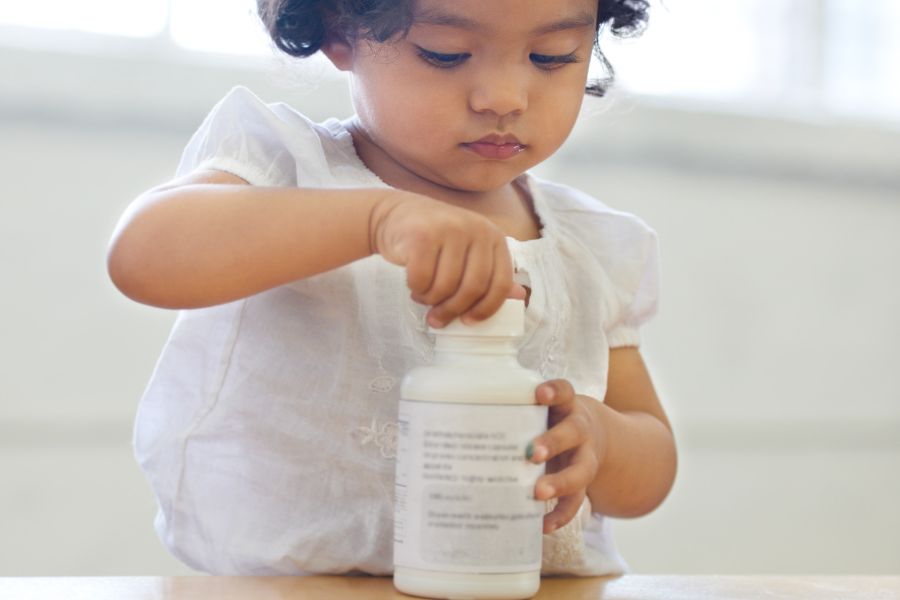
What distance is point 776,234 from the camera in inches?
80.8

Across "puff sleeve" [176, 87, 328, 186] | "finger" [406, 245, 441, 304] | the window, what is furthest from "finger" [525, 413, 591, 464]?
the window

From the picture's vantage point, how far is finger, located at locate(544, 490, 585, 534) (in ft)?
2.22

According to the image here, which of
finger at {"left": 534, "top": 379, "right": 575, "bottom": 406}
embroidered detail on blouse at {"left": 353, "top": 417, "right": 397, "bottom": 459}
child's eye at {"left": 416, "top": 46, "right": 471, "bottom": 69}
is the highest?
child's eye at {"left": 416, "top": 46, "right": 471, "bottom": 69}

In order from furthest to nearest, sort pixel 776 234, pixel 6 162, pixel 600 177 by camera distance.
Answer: pixel 776 234 < pixel 600 177 < pixel 6 162

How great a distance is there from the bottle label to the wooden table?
62 mm

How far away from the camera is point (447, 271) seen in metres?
0.59

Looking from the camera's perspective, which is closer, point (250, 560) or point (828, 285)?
point (250, 560)

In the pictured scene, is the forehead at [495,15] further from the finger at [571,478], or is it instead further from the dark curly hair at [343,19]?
the finger at [571,478]

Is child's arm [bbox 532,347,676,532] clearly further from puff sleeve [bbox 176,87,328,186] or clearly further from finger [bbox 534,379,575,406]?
puff sleeve [bbox 176,87,328,186]

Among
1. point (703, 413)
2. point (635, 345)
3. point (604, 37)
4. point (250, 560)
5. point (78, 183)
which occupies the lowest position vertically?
point (703, 413)

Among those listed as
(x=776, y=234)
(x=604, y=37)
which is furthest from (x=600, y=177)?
(x=604, y=37)

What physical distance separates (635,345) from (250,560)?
36cm

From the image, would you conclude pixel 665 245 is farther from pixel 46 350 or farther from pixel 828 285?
pixel 46 350

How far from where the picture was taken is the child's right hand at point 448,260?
594 millimetres
